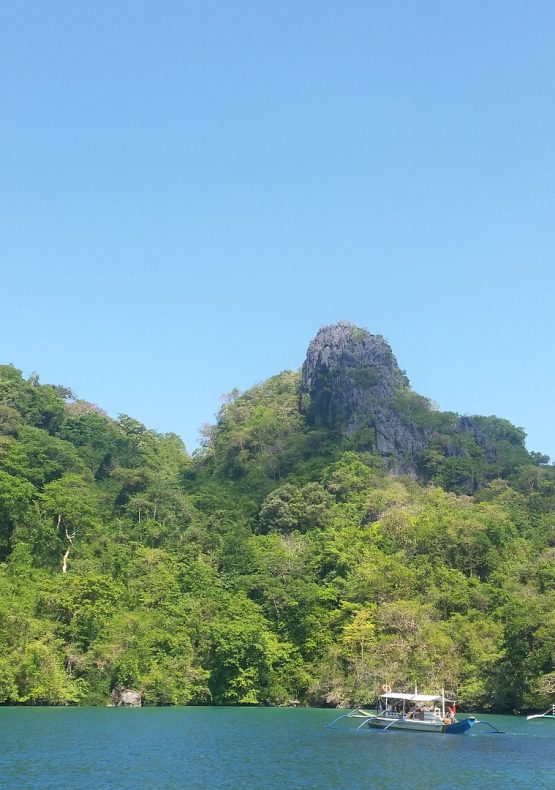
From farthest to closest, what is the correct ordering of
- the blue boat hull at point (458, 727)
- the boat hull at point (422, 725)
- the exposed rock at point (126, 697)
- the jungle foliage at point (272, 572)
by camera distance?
the exposed rock at point (126, 697) → the jungle foliage at point (272, 572) → the boat hull at point (422, 725) → the blue boat hull at point (458, 727)

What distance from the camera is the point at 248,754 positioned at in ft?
98.1

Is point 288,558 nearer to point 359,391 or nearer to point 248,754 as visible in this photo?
point 359,391

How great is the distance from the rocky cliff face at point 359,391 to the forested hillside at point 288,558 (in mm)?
233

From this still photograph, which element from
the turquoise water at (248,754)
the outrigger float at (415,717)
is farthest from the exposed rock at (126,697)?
the outrigger float at (415,717)

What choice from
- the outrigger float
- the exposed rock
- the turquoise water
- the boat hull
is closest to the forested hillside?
the exposed rock

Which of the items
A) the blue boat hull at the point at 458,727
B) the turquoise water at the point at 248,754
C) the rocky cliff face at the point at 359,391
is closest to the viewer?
the turquoise water at the point at 248,754

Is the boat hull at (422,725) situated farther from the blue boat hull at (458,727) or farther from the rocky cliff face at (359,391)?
the rocky cliff face at (359,391)

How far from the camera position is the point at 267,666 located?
2126 inches

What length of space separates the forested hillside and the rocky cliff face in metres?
0.23

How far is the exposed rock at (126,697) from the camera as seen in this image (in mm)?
50281

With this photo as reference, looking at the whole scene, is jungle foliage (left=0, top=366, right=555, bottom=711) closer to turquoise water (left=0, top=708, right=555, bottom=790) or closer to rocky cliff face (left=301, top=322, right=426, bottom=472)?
rocky cliff face (left=301, top=322, right=426, bottom=472)

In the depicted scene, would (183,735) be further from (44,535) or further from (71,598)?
(44,535)

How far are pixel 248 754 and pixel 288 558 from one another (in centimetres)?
3322

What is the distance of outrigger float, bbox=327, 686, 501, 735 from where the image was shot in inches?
1491
